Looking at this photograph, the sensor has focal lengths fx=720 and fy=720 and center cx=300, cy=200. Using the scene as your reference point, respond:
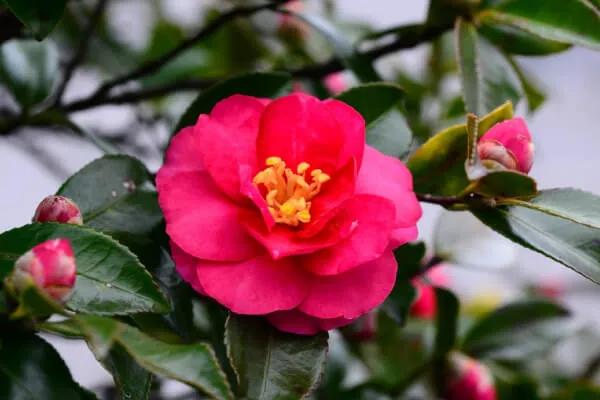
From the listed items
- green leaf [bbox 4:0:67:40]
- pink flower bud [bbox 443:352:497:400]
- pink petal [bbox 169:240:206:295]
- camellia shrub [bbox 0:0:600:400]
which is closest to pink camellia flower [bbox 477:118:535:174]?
camellia shrub [bbox 0:0:600:400]

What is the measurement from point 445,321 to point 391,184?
1.41ft

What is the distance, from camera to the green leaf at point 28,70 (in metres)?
0.86

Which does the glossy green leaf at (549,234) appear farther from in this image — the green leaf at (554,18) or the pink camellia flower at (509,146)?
the green leaf at (554,18)

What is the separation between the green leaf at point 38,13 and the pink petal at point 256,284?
8.0 inches

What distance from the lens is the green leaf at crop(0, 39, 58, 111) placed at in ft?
2.84

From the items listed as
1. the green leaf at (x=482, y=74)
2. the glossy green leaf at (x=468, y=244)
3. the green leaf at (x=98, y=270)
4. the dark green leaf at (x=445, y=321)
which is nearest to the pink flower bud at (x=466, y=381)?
the dark green leaf at (x=445, y=321)

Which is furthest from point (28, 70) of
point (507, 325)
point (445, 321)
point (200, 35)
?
point (507, 325)

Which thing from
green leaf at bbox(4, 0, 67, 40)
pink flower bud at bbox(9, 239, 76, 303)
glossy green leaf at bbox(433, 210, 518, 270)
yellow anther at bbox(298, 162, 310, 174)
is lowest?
glossy green leaf at bbox(433, 210, 518, 270)

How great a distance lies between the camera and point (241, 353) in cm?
47

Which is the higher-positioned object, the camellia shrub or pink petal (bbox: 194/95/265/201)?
pink petal (bbox: 194/95/265/201)

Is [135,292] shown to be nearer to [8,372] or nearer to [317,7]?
[8,372]

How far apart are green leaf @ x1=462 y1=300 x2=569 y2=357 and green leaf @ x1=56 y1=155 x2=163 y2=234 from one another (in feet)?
1.87

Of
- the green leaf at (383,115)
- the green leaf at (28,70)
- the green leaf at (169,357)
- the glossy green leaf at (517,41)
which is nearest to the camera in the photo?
the green leaf at (169,357)

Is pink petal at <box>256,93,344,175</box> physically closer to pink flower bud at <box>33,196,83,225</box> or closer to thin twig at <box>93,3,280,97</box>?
pink flower bud at <box>33,196,83,225</box>
